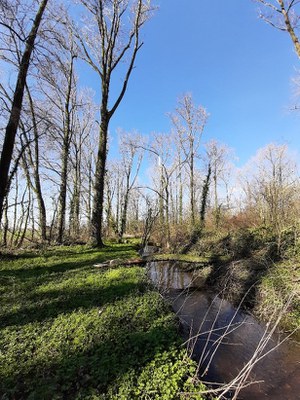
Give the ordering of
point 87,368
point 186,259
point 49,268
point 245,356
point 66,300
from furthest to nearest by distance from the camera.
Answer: point 186,259 < point 49,268 < point 66,300 < point 245,356 < point 87,368

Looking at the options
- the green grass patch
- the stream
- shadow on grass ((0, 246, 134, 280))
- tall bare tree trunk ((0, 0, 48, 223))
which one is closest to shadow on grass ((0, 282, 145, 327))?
the stream

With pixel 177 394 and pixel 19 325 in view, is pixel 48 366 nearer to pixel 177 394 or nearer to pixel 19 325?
pixel 19 325

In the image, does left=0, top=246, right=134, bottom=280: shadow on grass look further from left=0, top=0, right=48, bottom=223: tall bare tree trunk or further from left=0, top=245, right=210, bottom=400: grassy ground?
left=0, top=0, right=48, bottom=223: tall bare tree trunk

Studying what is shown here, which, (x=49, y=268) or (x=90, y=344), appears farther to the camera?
(x=49, y=268)

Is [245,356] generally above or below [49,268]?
below

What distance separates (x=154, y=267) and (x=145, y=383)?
8090 mm

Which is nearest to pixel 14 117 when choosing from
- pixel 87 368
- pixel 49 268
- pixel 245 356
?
pixel 49 268

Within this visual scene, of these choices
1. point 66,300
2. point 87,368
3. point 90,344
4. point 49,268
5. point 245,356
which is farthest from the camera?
point 49,268

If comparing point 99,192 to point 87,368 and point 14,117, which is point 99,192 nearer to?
point 14,117

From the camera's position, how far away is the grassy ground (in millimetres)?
2703

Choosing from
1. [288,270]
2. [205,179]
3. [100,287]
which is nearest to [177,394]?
[100,287]

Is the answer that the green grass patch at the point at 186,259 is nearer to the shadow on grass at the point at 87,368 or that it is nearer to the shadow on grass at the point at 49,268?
the shadow on grass at the point at 49,268

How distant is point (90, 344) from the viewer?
11.2 feet

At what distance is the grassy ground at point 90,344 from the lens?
2.70m
